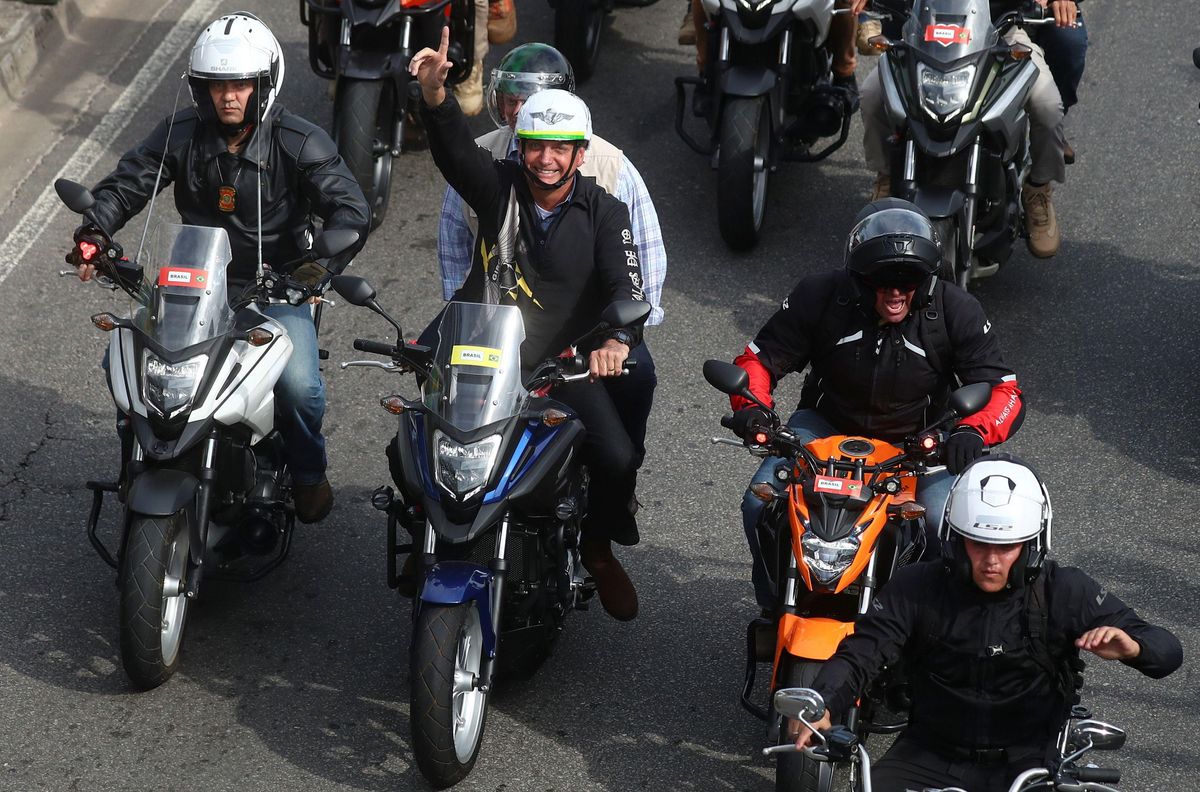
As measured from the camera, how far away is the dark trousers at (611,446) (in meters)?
6.29

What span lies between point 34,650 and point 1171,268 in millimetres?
5712

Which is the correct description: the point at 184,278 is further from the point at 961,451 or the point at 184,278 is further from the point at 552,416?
the point at 961,451

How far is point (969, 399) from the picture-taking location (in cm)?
570

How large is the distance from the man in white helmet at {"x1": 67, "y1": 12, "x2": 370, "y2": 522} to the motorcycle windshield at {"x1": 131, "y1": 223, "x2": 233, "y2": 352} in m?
0.29

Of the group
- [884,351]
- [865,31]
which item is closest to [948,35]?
[865,31]

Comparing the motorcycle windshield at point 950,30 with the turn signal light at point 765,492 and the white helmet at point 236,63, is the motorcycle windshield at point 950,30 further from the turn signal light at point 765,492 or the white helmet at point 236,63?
the turn signal light at point 765,492

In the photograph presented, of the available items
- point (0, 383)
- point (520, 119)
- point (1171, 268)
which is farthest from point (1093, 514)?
point (0, 383)

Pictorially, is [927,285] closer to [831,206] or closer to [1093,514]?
[1093,514]

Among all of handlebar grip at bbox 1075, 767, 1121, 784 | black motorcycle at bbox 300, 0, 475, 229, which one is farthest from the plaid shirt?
handlebar grip at bbox 1075, 767, 1121, 784

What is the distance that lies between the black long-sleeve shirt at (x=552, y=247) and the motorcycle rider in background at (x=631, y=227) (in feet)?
0.64

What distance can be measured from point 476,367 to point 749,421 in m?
0.87

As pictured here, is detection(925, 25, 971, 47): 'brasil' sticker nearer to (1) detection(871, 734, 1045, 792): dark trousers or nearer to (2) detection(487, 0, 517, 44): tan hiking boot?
(2) detection(487, 0, 517, 44): tan hiking boot

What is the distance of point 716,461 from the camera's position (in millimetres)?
7852

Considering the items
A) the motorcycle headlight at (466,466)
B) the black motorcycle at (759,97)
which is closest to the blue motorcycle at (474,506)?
the motorcycle headlight at (466,466)
